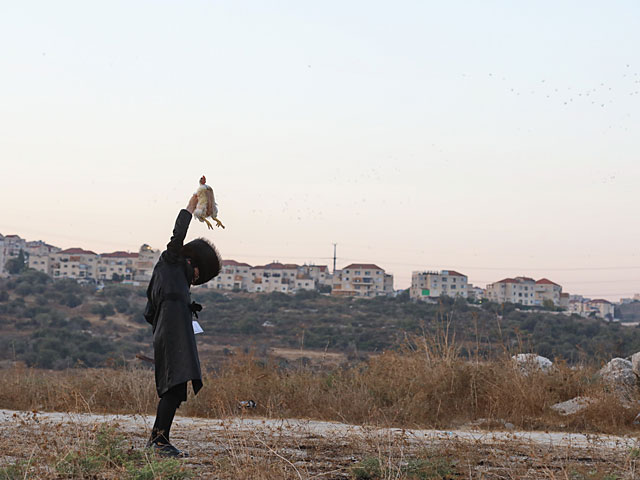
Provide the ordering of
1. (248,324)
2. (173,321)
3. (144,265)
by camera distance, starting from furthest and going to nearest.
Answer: (144,265) < (248,324) < (173,321)

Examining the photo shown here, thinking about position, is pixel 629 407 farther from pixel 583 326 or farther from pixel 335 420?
pixel 583 326

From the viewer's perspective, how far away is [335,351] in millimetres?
41188

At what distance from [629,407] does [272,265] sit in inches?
4641

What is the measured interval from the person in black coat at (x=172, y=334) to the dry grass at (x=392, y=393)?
4330mm

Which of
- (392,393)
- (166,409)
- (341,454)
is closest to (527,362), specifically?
(392,393)

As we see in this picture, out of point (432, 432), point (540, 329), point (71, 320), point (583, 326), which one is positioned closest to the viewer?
point (432, 432)

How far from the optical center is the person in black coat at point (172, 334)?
224 inches

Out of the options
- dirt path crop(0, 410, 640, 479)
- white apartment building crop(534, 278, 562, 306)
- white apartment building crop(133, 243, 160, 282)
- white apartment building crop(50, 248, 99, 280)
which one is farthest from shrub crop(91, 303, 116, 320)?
white apartment building crop(534, 278, 562, 306)

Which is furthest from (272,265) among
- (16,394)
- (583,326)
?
(16,394)

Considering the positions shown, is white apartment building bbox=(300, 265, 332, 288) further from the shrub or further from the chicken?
the chicken

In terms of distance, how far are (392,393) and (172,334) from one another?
581cm

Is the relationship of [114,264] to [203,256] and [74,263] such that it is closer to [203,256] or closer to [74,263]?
[74,263]

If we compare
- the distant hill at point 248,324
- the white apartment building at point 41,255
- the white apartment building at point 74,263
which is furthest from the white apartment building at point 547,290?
the white apartment building at point 41,255

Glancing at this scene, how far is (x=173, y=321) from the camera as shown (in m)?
5.75
